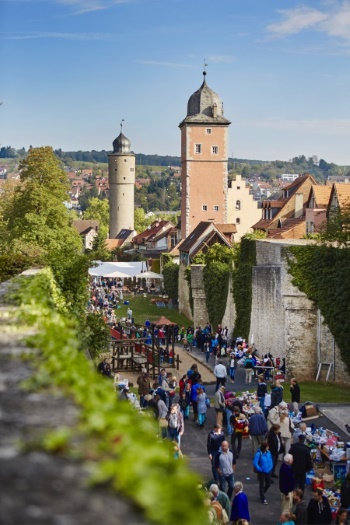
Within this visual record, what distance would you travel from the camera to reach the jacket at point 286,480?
13734 millimetres

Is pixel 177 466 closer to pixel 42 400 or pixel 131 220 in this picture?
pixel 42 400

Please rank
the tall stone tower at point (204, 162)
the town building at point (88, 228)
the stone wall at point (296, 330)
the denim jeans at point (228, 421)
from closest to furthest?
1. the denim jeans at point (228, 421)
2. the stone wall at point (296, 330)
3. the tall stone tower at point (204, 162)
4. the town building at point (88, 228)

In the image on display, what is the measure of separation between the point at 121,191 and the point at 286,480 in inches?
4446

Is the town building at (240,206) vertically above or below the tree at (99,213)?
below

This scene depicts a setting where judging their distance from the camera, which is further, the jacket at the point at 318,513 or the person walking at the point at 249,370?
the person walking at the point at 249,370

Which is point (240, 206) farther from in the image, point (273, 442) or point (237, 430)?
point (273, 442)

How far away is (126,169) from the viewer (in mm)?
126688

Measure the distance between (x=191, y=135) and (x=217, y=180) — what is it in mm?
4417

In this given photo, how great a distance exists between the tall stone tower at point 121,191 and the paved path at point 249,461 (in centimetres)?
10303

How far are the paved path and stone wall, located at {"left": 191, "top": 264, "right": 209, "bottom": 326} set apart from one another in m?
22.3

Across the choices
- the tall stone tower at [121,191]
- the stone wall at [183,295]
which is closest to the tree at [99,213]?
the tall stone tower at [121,191]

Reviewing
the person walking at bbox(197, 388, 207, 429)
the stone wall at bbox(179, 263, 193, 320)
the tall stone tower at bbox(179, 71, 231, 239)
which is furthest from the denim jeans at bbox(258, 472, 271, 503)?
the tall stone tower at bbox(179, 71, 231, 239)

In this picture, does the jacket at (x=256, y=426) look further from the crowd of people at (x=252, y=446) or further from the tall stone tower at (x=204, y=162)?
the tall stone tower at (x=204, y=162)

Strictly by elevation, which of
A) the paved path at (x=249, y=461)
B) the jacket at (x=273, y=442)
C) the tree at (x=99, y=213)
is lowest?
the paved path at (x=249, y=461)
